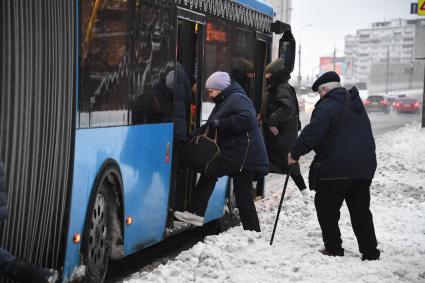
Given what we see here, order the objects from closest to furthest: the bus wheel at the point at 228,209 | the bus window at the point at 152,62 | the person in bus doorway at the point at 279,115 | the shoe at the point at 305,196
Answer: the bus window at the point at 152,62
the bus wheel at the point at 228,209
the person in bus doorway at the point at 279,115
the shoe at the point at 305,196

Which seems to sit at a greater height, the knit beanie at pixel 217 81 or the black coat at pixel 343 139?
the knit beanie at pixel 217 81

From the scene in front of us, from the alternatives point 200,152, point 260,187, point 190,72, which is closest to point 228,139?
point 200,152

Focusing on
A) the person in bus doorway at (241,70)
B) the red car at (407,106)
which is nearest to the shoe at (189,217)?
the person in bus doorway at (241,70)

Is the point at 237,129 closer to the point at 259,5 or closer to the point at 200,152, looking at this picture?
the point at 200,152

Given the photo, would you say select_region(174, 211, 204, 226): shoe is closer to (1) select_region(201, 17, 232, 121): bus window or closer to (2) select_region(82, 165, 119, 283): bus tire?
(1) select_region(201, 17, 232, 121): bus window

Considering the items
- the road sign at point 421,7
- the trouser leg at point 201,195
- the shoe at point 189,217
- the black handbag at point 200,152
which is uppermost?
the road sign at point 421,7

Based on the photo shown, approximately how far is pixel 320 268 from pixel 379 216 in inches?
187

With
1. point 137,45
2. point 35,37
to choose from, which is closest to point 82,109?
point 35,37

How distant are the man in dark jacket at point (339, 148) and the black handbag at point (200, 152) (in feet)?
2.56

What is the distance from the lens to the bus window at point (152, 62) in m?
8.13

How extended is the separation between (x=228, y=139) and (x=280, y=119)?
2.92 m

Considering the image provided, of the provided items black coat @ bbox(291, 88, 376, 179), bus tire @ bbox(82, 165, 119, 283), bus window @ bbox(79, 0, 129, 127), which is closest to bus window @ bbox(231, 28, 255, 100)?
black coat @ bbox(291, 88, 376, 179)

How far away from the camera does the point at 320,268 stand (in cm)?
834

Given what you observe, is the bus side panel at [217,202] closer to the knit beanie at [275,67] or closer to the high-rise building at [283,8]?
the knit beanie at [275,67]
